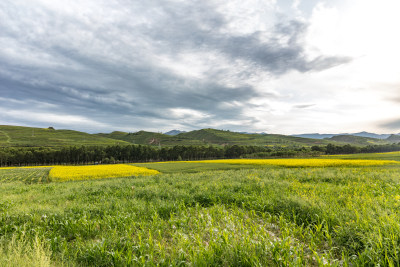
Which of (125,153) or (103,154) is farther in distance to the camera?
(125,153)

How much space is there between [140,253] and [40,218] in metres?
6.19

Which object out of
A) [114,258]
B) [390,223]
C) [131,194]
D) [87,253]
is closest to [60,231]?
[87,253]

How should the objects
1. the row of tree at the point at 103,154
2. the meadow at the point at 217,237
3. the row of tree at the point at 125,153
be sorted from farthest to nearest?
the row of tree at the point at 103,154
the row of tree at the point at 125,153
the meadow at the point at 217,237

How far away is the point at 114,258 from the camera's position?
14.3 ft

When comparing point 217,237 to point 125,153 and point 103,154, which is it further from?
point 103,154

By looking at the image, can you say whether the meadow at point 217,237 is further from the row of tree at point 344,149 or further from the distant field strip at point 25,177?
the row of tree at point 344,149

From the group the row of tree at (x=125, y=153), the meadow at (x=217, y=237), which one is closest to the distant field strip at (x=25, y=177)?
the meadow at (x=217, y=237)

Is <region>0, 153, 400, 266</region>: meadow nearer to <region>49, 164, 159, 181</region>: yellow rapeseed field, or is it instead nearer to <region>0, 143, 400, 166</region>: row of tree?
<region>49, 164, 159, 181</region>: yellow rapeseed field

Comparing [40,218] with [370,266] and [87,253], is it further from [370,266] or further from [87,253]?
[370,266]

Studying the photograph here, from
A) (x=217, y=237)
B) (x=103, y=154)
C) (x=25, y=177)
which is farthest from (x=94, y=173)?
(x=103, y=154)

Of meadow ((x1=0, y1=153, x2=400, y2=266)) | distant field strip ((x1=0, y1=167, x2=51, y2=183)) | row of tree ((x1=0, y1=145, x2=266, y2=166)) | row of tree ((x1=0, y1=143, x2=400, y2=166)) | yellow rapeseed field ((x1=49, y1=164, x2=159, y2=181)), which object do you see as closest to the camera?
meadow ((x1=0, y1=153, x2=400, y2=266))

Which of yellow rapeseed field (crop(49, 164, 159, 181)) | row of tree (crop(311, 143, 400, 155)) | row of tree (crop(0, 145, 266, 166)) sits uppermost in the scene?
row of tree (crop(311, 143, 400, 155))

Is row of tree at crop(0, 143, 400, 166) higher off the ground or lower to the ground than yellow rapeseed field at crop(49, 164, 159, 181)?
lower

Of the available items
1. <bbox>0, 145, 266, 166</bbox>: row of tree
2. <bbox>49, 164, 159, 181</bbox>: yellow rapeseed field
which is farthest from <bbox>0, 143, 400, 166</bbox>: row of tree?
<bbox>49, 164, 159, 181</bbox>: yellow rapeseed field
